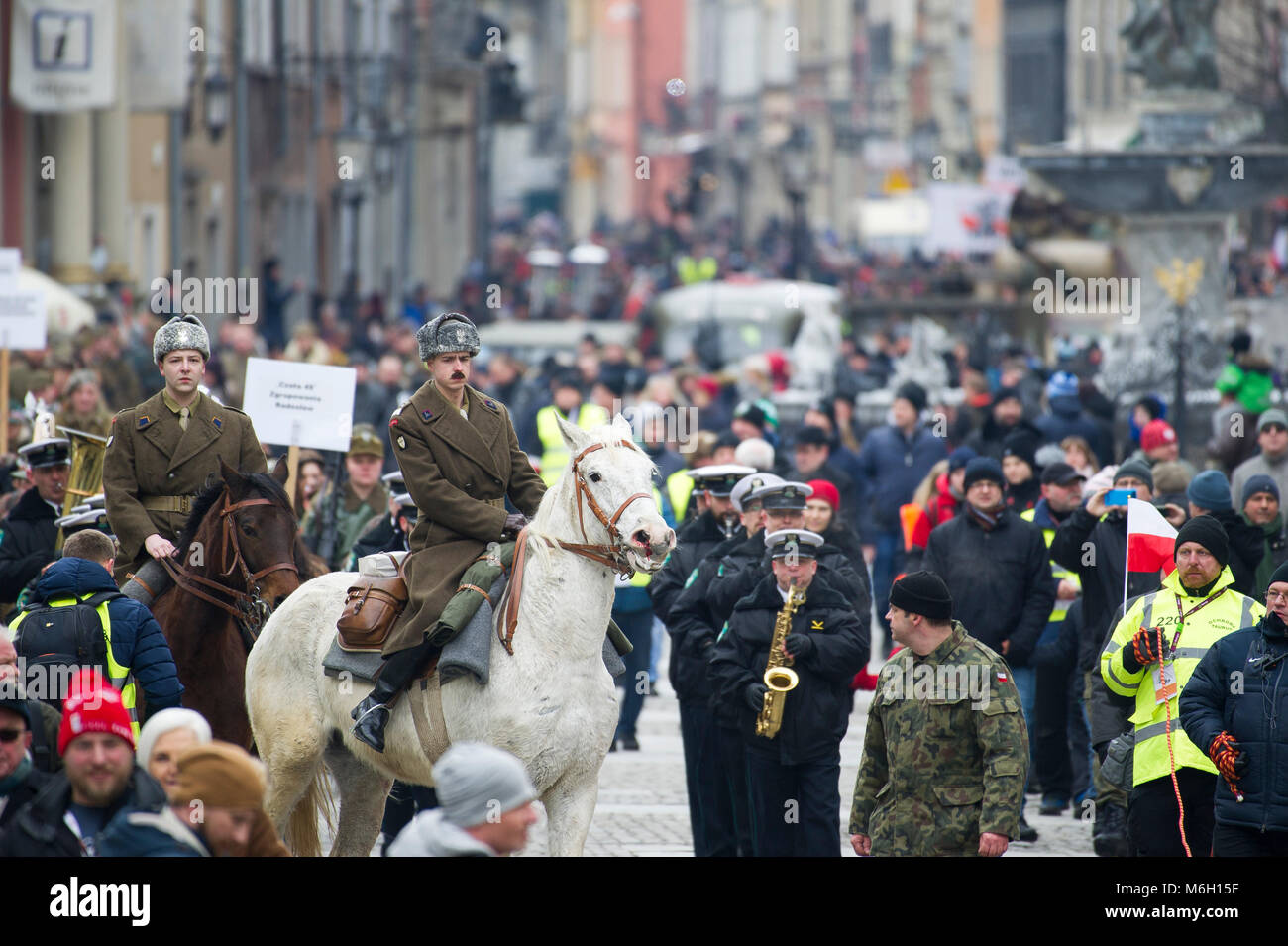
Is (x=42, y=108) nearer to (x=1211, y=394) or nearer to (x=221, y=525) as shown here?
(x=1211, y=394)

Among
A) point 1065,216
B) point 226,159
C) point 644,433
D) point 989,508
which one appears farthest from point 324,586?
point 226,159

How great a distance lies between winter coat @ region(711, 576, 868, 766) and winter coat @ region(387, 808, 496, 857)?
160 inches

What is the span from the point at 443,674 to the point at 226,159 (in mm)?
30897

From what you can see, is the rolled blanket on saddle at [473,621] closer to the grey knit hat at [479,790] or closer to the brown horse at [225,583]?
the brown horse at [225,583]

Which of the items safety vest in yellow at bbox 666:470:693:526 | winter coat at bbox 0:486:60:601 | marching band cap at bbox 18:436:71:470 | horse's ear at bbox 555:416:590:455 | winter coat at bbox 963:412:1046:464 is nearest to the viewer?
horse's ear at bbox 555:416:590:455

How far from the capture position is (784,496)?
10.6 meters

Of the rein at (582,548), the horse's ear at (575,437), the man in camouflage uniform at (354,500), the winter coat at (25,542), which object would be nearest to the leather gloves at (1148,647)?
the rein at (582,548)

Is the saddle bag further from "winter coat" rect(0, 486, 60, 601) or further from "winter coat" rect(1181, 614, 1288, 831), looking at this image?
"winter coat" rect(1181, 614, 1288, 831)

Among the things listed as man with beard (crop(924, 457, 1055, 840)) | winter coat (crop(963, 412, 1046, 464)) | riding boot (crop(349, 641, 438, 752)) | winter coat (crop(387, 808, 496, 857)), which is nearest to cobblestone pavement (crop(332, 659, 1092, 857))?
man with beard (crop(924, 457, 1055, 840))

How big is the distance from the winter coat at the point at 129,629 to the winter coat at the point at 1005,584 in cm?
495

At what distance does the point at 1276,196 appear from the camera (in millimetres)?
26594

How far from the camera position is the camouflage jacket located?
27.6 feet

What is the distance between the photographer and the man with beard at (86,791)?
22.0 feet

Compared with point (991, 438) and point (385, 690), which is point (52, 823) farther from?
point (991, 438)
